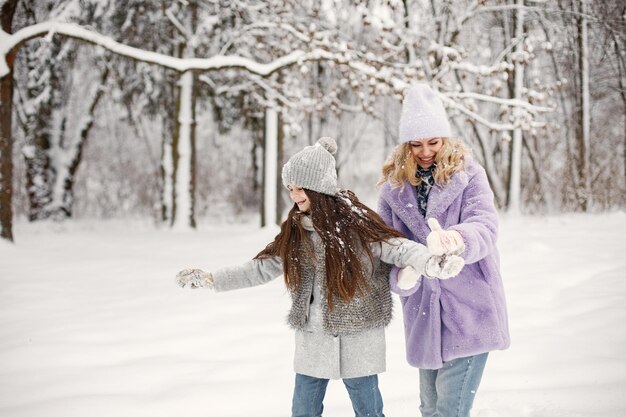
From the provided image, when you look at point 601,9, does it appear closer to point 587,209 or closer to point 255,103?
point 587,209

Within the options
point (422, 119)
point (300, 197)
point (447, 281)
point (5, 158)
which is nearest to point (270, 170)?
point (5, 158)

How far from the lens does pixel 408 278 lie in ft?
8.04

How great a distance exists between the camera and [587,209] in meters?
15.5

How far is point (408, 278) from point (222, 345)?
300 cm

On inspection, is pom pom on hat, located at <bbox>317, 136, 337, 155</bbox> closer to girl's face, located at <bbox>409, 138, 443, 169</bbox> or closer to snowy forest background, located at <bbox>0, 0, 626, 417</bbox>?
girl's face, located at <bbox>409, 138, 443, 169</bbox>

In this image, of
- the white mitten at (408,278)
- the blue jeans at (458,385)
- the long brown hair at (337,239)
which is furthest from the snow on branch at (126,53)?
the blue jeans at (458,385)

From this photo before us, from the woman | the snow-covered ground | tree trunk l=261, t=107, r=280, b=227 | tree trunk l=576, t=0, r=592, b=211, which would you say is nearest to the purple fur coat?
the woman

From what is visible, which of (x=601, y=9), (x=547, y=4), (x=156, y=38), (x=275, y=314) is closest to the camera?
(x=275, y=314)

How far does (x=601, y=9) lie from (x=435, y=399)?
45.2 ft

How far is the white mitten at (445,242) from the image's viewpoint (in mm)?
2184

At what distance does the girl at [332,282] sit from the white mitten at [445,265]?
0.99ft

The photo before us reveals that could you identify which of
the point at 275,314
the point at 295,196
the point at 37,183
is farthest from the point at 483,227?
the point at 37,183

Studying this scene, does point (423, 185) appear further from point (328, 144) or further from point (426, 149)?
point (328, 144)

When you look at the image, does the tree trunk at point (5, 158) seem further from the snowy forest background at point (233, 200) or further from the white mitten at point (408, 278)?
the white mitten at point (408, 278)
